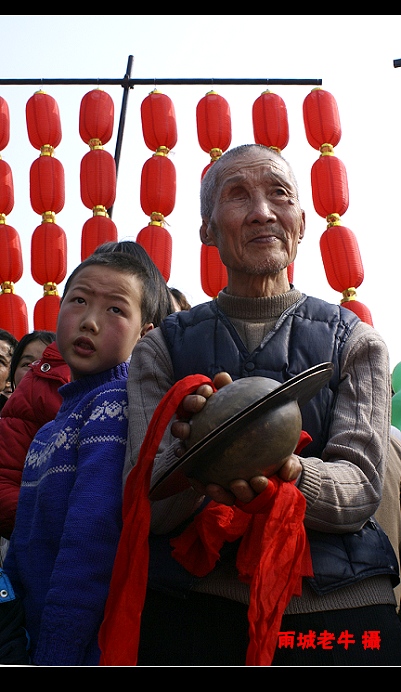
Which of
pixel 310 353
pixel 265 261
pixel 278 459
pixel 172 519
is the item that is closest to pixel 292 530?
pixel 278 459

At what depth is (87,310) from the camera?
1751mm

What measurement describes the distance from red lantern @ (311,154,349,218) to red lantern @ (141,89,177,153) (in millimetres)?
1643

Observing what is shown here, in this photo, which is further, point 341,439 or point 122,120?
point 122,120

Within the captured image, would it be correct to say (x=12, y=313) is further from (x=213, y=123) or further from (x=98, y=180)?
(x=213, y=123)

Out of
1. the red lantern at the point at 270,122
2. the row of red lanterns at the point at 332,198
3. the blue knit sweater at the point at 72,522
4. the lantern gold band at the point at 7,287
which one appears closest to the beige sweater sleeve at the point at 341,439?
the blue knit sweater at the point at 72,522

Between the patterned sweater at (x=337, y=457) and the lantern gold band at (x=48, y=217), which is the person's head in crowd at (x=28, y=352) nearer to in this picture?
the patterned sweater at (x=337, y=457)

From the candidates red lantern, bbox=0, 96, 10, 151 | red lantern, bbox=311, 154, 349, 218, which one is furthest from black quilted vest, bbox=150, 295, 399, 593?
red lantern, bbox=0, 96, 10, 151

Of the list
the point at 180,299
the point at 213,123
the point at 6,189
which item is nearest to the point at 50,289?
the point at 6,189

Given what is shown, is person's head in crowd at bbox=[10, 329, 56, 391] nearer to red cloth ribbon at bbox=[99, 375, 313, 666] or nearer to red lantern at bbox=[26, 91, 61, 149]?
red cloth ribbon at bbox=[99, 375, 313, 666]

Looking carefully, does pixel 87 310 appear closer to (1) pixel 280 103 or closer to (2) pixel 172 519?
(2) pixel 172 519

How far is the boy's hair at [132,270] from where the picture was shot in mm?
1849

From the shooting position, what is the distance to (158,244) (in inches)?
260

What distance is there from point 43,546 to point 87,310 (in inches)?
23.9

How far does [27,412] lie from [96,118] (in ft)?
18.6
